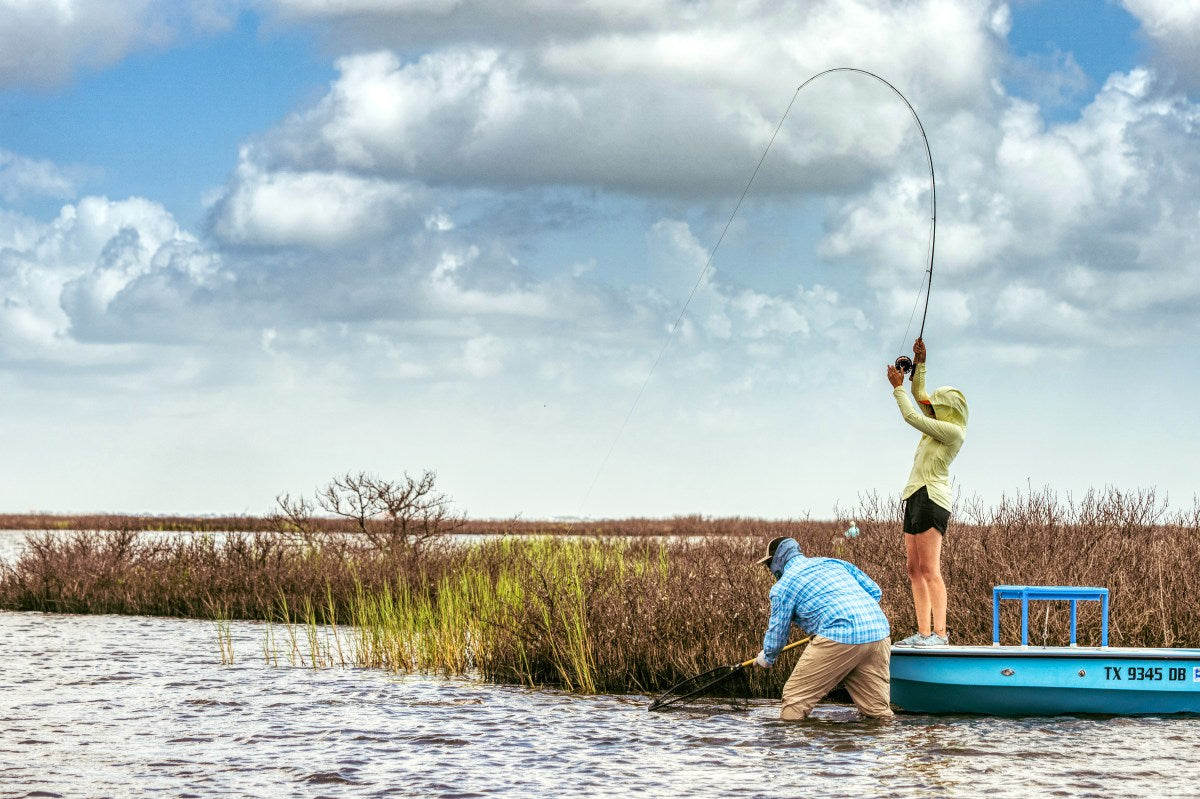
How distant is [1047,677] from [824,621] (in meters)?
2.09

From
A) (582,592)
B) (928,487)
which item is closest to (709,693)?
(582,592)

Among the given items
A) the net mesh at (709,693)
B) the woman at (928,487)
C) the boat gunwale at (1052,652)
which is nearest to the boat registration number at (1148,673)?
the boat gunwale at (1052,652)

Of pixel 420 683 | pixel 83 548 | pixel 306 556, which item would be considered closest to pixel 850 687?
pixel 420 683

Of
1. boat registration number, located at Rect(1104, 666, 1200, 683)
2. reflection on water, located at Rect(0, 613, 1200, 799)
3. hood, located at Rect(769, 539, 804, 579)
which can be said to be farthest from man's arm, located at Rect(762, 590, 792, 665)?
boat registration number, located at Rect(1104, 666, 1200, 683)

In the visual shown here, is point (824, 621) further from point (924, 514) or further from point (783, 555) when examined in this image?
point (924, 514)

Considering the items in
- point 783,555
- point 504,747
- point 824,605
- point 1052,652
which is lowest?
point 504,747

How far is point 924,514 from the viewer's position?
10.8 m

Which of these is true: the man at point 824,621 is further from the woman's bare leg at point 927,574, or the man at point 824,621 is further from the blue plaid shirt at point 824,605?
the woman's bare leg at point 927,574

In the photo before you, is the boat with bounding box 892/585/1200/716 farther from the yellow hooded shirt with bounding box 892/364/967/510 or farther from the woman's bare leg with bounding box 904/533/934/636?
the yellow hooded shirt with bounding box 892/364/967/510

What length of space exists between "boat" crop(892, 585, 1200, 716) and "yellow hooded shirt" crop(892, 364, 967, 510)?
3.28 ft

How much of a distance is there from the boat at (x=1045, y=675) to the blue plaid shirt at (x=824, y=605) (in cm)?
76

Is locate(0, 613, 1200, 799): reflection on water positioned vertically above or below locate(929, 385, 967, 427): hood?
below

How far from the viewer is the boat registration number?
10.9 metres

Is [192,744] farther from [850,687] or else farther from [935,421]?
[935,421]
